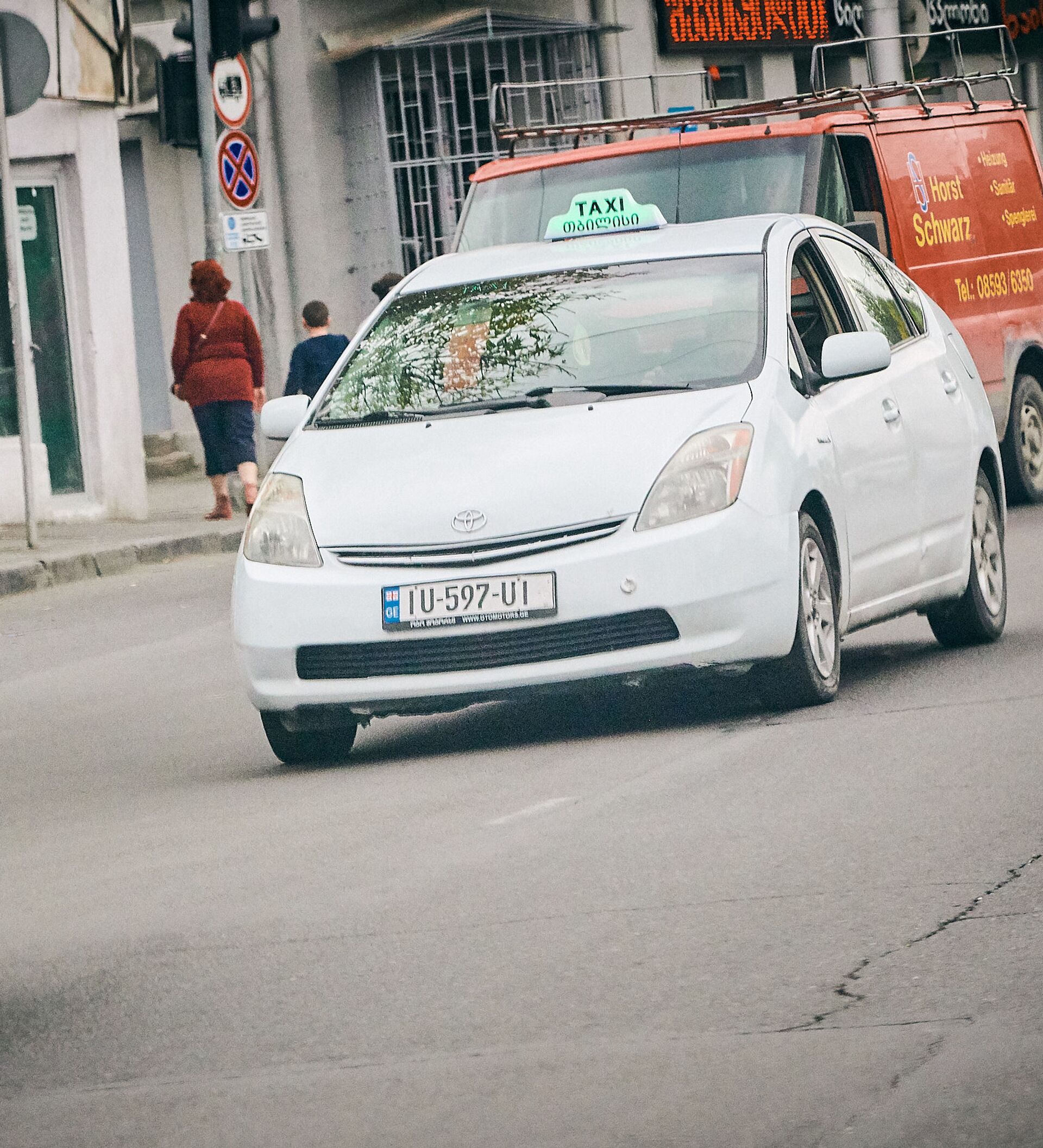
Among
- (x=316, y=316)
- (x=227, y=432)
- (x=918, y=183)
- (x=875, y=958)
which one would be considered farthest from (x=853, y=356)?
(x=227, y=432)

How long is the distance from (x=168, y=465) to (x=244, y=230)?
22.6 feet

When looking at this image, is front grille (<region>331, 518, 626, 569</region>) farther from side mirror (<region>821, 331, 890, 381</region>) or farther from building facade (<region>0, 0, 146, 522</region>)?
building facade (<region>0, 0, 146, 522</region>)

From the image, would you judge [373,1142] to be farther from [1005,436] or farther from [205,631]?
[1005,436]

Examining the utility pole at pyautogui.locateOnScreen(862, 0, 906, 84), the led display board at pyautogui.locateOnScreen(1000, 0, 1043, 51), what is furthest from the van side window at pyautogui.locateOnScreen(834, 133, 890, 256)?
the led display board at pyautogui.locateOnScreen(1000, 0, 1043, 51)

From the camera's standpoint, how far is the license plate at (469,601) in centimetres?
804

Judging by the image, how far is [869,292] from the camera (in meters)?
9.84

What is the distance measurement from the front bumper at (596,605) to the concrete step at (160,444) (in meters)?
18.2

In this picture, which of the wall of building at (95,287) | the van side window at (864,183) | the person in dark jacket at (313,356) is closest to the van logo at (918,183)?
the van side window at (864,183)

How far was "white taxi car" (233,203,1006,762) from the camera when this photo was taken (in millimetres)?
8070

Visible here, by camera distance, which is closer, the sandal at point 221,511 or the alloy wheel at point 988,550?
the alloy wheel at point 988,550

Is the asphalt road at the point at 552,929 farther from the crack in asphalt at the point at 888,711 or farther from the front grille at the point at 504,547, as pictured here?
the front grille at the point at 504,547

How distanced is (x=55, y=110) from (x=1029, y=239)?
26.2ft

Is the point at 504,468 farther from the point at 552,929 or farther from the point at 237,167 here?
the point at 237,167

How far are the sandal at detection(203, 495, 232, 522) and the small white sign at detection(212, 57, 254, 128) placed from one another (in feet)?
8.94
